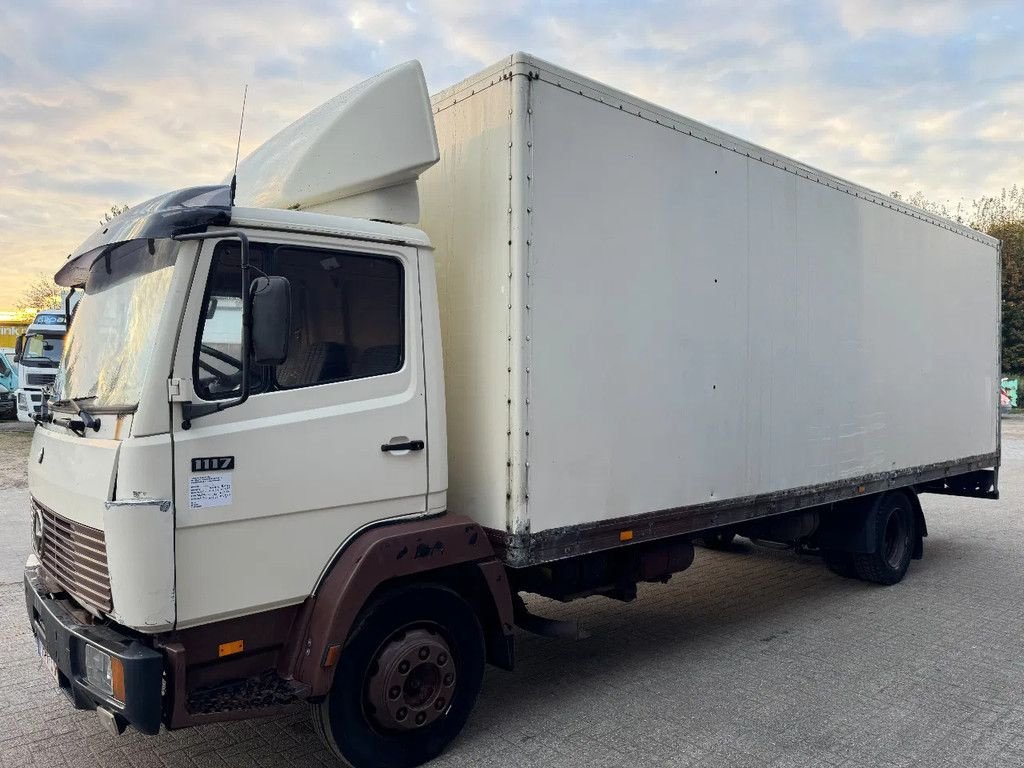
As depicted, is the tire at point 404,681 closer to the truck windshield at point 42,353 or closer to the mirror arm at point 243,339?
the mirror arm at point 243,339

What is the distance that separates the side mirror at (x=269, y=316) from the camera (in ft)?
10.5

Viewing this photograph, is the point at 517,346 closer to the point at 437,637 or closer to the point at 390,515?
the point at 390,515

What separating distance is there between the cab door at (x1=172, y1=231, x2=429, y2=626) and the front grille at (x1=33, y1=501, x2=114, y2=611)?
334mm

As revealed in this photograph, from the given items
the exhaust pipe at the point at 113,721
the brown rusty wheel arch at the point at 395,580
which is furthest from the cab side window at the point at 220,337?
the exhaust pipe at the point at 113,721

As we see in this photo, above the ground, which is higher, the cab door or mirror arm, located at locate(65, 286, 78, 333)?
mirror arm, located at locate(65, 286, 78, 333)

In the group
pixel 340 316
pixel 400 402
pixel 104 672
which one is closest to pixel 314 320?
pixel 340 316

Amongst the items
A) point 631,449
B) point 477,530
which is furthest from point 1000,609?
point 477,530

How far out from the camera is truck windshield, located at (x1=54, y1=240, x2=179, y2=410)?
3.29 meters

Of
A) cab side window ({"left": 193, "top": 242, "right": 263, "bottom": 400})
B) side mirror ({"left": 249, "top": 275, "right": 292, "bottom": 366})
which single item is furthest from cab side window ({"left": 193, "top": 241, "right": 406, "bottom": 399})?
side mirror ({"left": 249, "top": 275, "right": 292, "bottom": 366})

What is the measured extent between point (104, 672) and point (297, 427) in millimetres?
1217

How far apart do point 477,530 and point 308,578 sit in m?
0.85

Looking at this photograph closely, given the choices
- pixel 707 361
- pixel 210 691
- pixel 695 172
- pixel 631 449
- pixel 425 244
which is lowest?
pixel 210 691

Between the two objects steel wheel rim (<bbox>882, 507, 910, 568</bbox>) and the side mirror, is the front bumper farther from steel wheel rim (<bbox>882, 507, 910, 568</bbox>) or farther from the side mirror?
steel wheel rim (<bbox>882, 507, 910, 568</bbox>)

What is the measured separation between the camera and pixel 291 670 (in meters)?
3.53
